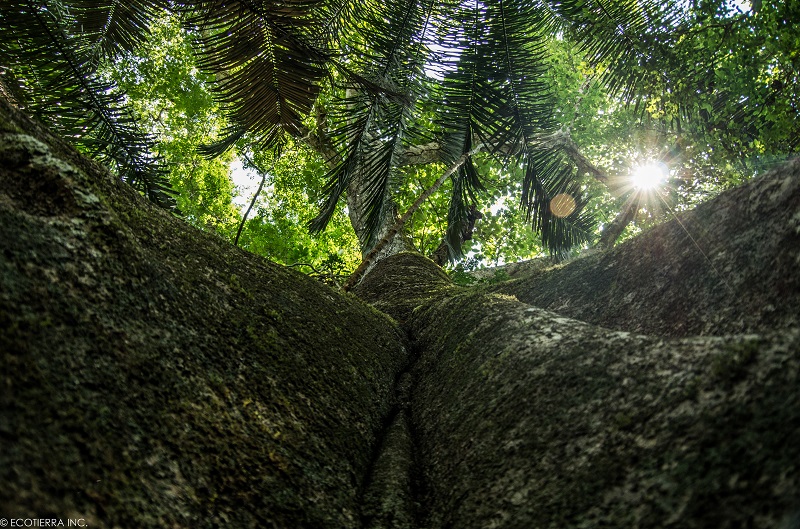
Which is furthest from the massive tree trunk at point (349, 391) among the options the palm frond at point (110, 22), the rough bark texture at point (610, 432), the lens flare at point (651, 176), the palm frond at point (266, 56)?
the lens flare at point (651, 176)

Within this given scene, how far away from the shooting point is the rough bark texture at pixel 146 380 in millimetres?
1037

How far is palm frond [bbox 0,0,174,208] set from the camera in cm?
271

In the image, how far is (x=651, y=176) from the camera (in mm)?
5707

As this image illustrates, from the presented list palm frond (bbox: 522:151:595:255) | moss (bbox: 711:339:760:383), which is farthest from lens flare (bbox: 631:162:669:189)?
moss (bbox: 711:339:760:383)

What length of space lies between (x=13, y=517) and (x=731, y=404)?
140cm

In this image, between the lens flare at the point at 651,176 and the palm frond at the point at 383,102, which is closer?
the palm frond at the point at 383,102

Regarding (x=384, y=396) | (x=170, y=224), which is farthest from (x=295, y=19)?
(x=384, y=396)

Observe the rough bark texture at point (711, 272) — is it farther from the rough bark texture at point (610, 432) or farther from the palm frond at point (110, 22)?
the palm frond at point (110, 22)

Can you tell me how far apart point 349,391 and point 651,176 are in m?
5.04

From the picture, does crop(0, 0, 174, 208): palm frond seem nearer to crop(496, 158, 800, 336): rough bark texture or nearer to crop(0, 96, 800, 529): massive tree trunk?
crop(0, 96, 800, 529): massive tree trunk

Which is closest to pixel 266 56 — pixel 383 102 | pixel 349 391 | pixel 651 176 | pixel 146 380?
pixel 383 102

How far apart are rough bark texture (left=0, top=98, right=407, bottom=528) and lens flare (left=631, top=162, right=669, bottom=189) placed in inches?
178

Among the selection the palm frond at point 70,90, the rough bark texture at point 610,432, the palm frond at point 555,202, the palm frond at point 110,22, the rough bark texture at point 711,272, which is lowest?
the rough bark texture at point 610,432

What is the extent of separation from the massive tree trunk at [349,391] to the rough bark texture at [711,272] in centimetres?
1
